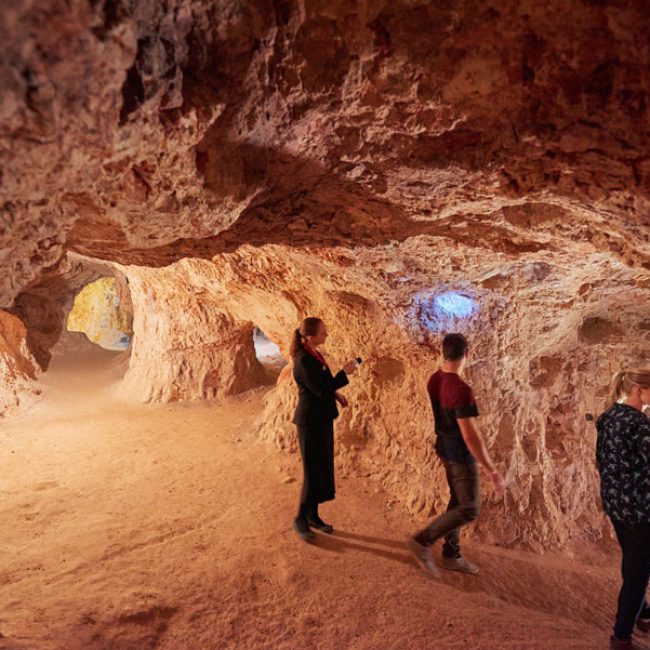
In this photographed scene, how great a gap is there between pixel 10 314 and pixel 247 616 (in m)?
8.05

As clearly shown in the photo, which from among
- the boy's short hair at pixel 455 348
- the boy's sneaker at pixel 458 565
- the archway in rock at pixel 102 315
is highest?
the boy's short hair at pixel 455 348

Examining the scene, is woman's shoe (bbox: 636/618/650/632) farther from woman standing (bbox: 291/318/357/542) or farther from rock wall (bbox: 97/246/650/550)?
woman standing (bbox: 291/318/357/542)

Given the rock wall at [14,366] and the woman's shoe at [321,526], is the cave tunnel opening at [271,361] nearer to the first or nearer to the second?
the woman's shoe at [321,526]

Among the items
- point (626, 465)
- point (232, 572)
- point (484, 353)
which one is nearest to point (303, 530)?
point (232, 572)

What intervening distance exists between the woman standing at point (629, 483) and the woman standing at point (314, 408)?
5.72 ft

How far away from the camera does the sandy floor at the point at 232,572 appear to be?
277 centimetres

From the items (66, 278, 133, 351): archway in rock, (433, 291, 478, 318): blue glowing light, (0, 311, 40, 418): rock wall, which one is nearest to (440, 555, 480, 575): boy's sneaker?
(433, 291, 478, 318): blue glowing light

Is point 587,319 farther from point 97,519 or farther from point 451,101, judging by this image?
point 97,519

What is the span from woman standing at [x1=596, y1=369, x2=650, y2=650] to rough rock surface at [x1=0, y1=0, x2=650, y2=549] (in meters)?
0.79

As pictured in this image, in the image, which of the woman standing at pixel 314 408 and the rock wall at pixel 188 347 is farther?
the rock wall at pixel 188 347

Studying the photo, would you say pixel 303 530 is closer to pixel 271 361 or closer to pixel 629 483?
pixel 629 483

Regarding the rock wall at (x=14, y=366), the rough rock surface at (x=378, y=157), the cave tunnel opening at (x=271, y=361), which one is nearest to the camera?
the rough rock surface at (x=378, y=157)

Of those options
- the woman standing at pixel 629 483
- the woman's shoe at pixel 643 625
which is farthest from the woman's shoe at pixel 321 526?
the woman's shoe at pixel 643 625

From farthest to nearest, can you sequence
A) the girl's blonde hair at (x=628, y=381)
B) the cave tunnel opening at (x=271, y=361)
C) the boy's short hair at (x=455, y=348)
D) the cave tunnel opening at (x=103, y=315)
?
the cave tunnel opening at (x=103, y=315) < the cave tunnel opening at (x=271, y=361) < the boy's short hair at (x=455, y=348) < the girl's blonde hair at (x=628, y=381)
